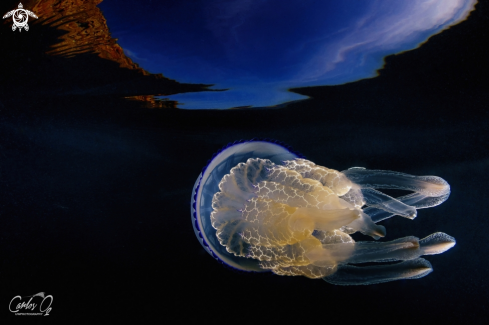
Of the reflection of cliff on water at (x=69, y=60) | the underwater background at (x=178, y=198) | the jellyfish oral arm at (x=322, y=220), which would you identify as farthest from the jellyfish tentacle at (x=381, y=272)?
the reflection of cliff on water at (x=69, y=60)

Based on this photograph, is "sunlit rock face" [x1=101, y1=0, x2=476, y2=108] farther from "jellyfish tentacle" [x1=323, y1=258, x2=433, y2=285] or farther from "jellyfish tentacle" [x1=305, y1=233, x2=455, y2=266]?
"jellyfish tentacle" [x1=323, y1=258, x2=433, y2=285]

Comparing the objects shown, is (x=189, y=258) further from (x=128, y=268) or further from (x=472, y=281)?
(x=472, y=281)

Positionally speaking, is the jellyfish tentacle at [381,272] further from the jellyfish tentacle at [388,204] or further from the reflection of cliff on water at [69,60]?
the reflection of cliff on water at [69,60]

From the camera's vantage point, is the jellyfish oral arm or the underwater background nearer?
the jellyfish oral arm

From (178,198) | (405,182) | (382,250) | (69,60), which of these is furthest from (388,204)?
(69,60)

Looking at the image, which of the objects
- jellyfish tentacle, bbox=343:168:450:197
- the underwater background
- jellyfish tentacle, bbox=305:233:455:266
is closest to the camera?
jellyfish tentacle, bbox=305:233:455:266
